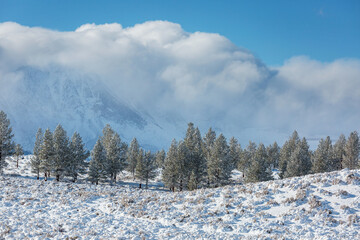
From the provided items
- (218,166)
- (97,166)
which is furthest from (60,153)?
(218,166)

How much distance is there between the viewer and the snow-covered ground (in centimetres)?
1568

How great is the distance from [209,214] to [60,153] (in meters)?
38.8

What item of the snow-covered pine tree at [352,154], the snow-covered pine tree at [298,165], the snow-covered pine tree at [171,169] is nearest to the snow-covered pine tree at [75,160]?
the snow-covered pine tree at [171,169]

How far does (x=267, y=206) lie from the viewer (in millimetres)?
19031

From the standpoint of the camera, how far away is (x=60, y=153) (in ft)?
160

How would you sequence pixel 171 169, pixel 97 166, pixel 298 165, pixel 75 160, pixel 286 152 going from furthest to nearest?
pixel 286 152 → pixel 75 160 → pixel 97 166 → pixel 298 165 → pixel 171 169

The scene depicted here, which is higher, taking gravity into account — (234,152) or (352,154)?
(352,154)

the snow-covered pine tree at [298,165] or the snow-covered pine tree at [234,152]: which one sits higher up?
the snow-covered pine tree at [234,152]

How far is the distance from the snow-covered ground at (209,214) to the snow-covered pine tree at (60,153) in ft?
78.8

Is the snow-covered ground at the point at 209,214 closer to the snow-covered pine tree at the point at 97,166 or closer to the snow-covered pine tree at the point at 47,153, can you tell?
the snow-covered pine tree at the point at 47,153

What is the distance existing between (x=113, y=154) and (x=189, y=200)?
3604cm

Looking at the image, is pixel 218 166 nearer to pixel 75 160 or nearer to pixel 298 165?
pixel 298 165

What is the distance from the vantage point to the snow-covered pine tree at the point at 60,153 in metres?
48.5

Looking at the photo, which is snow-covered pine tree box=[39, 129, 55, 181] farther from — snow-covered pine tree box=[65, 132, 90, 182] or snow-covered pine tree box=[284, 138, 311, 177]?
snow-covered pine tree box=[284, 138, 311, 177]
